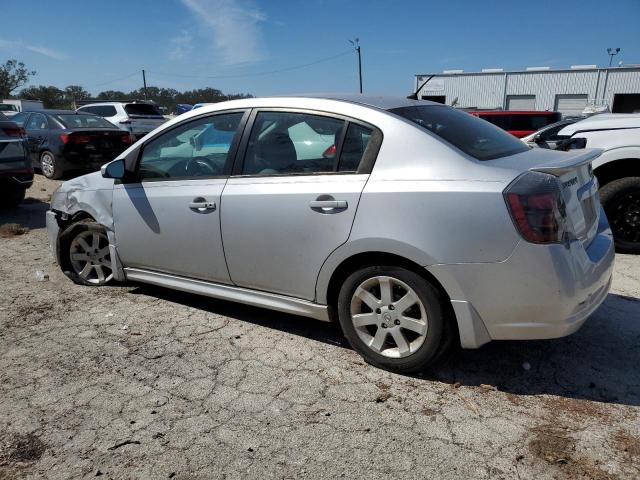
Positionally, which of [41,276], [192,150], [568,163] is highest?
[192,150]

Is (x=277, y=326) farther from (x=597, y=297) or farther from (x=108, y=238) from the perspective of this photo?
(x=597, y=297)

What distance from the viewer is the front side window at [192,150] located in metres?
3.53

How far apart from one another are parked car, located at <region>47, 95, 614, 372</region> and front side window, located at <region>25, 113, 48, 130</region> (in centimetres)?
899

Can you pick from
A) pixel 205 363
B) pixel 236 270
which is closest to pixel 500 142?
pixel 236 270

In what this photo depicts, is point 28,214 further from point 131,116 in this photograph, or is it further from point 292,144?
point 131,116

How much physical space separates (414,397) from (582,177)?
1.62 meters

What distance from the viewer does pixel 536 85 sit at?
4269cm

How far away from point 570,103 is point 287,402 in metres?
46.4

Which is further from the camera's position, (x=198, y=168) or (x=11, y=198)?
(x=11, y=198)

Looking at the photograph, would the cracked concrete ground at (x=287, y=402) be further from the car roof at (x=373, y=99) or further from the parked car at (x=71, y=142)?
the parked car at (x=71, y=142)

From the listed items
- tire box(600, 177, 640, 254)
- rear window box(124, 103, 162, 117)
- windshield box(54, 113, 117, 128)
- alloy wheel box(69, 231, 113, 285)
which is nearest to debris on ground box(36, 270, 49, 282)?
alloy wheel box(69, 231, 113, 285)

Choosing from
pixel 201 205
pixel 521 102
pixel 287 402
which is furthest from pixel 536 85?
pixel 287 402

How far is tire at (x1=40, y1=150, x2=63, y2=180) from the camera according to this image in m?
10.8

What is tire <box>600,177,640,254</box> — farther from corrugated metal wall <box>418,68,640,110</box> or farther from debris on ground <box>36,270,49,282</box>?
corrugated metal wall <box>418,68,640,110</box>
